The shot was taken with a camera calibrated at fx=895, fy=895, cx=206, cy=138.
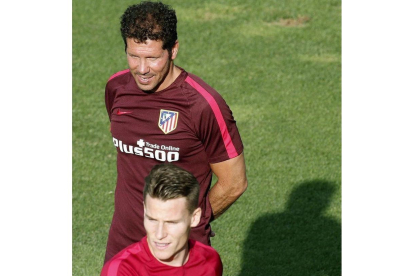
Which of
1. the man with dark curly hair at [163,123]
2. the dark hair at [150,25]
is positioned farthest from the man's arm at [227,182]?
the dark hair at [150,25]

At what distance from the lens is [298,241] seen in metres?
8.97

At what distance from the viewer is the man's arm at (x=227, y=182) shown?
18.4 feet

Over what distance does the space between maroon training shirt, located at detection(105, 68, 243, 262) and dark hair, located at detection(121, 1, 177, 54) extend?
33 centimetres

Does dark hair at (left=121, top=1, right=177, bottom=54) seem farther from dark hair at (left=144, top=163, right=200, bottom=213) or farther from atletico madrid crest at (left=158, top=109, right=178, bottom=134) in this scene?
dark hair at (left=144, top=163, right=200, bottom=213)

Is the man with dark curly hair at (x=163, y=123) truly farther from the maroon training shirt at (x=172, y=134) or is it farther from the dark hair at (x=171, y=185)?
the dark hair at (x=171, y=185)

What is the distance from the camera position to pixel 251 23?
15391 mm

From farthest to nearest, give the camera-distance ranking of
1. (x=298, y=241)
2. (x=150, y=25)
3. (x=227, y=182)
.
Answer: (x=298, y=241) < (x=227, y=182) < (x=150, y=25)

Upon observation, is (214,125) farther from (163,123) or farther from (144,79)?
(144,79)

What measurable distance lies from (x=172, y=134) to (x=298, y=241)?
3.85 m

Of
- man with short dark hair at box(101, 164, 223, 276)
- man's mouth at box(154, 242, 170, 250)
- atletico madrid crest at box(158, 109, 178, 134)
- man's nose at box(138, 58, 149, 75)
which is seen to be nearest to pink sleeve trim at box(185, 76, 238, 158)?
atletico madrid crest at box(158, 109, 178, 134)

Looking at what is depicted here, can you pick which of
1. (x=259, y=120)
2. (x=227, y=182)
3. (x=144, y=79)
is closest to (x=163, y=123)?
(x=144, y=79)

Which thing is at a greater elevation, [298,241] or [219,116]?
[219,116]
